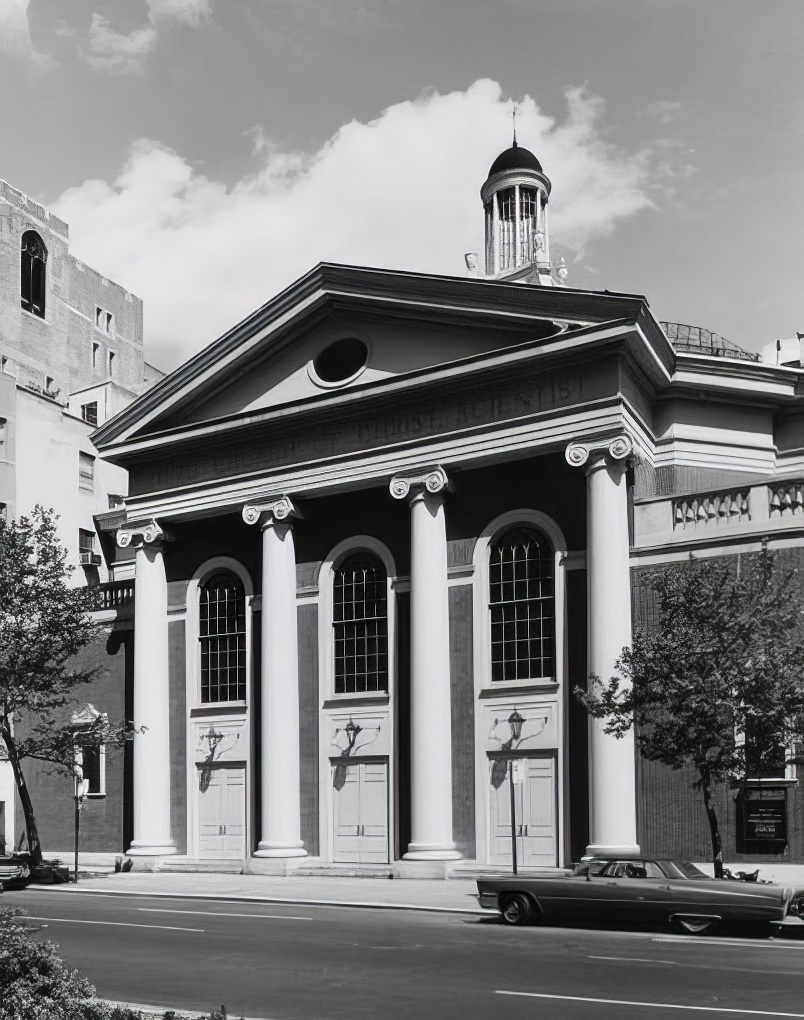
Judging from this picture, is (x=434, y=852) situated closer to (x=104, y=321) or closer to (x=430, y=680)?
(x=430, y=680)

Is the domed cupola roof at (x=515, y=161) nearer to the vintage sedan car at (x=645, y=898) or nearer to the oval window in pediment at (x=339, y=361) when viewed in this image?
the oval window in pediment at (x=339, y=361)

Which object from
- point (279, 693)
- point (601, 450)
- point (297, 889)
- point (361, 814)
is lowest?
point (297, 889)

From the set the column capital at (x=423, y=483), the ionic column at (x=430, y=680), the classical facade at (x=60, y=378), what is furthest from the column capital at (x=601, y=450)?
the classical facade at (x=60, y=378)

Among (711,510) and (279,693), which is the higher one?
(711,510)

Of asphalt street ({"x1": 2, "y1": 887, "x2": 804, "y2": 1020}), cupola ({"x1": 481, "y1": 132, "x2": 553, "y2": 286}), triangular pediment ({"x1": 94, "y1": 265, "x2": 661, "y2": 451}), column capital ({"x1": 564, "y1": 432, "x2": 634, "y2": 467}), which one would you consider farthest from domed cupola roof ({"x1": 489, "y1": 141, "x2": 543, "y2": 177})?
asphalt street ({"x1": 2, "y1": 887, "x2": 804, "y2": 1020})

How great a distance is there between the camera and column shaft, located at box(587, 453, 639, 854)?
29.0m

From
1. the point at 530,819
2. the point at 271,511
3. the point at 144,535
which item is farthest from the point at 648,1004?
the point at 144,535

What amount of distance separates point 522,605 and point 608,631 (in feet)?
11.2

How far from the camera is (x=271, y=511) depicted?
3597 centimetres

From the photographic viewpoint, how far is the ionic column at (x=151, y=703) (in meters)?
37.1

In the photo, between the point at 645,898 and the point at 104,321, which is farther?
the point at 104,321

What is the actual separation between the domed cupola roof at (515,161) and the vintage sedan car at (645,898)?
46.9 metres

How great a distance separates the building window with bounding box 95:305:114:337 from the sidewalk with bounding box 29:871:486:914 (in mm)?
47303

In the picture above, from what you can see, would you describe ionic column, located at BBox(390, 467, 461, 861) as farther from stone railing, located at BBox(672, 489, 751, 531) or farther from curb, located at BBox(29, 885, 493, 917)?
stone railing, located at BBox(672, 489, 751, 531)
